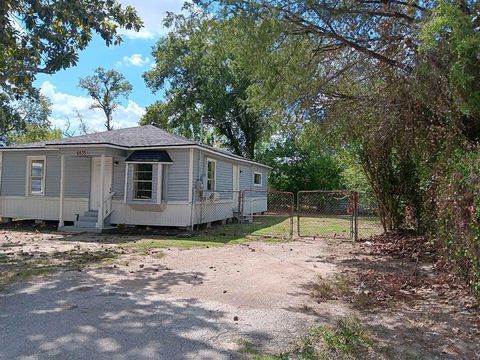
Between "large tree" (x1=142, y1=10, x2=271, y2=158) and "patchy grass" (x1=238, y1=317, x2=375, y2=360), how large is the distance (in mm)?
22803

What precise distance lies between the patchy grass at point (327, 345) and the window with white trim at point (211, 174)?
11.6 m

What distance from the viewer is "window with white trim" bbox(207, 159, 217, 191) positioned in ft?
52.4

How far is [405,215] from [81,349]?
9.91 m

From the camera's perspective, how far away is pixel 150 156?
553 inches

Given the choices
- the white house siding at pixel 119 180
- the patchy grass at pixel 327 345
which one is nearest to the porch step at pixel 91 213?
the white house siding at pixel 119 180

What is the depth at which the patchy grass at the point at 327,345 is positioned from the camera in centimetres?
385

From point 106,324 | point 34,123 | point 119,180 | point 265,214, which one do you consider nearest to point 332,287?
point 106,324

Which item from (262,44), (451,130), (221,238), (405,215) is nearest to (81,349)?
(262,44)

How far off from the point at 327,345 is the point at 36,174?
1531 cm

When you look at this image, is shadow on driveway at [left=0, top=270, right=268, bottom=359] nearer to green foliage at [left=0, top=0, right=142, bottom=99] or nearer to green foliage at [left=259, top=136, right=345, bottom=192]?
green foliage at [left=0, top=0, right=142, bottom=99]

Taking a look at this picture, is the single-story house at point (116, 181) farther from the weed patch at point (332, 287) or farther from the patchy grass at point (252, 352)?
the patchy grass at point (252, 352)

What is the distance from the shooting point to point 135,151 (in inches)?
574

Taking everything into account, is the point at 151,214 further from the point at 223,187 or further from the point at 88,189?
the point at 223,187

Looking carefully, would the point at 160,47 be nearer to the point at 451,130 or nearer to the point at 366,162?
the point at 366,162
